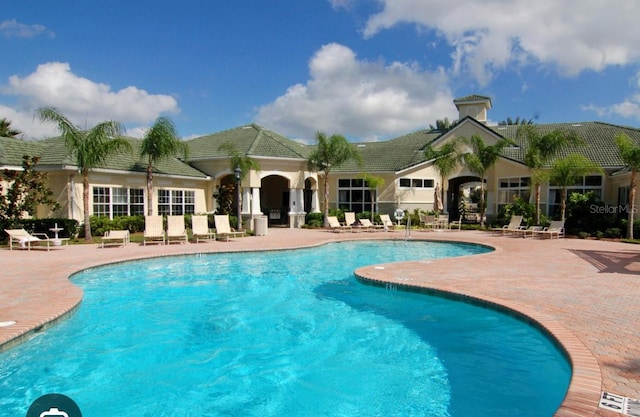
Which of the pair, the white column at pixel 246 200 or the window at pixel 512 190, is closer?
the white column at pixel 246 200

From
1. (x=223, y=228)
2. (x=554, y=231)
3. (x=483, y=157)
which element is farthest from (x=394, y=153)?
(x=223, y=228)

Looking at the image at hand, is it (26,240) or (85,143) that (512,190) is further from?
(26,240)

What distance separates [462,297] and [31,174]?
19144mm

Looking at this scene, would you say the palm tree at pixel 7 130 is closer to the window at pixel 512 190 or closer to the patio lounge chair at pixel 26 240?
the patio lounge chair at pixel 26 240

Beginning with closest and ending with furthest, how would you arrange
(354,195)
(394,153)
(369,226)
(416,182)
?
(369,226) < (416,182) < (354,195) < (394,153)

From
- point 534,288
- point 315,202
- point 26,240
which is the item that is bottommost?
point 534,288

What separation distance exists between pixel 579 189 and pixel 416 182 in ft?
32.9

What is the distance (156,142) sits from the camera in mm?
22375

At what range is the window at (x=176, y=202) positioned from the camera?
25422 millimetres

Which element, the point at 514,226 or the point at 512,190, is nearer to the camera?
the point at 514,226

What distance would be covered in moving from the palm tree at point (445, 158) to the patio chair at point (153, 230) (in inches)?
727

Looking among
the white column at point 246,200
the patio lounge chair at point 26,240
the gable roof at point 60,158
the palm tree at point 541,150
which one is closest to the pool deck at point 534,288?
the patio lounge chair at point 26,240

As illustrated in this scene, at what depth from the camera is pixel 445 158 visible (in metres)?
Answer: 29.0

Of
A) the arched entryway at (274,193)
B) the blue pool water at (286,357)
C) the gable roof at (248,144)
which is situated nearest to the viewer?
Answer: the blue pool water at (286,357)
